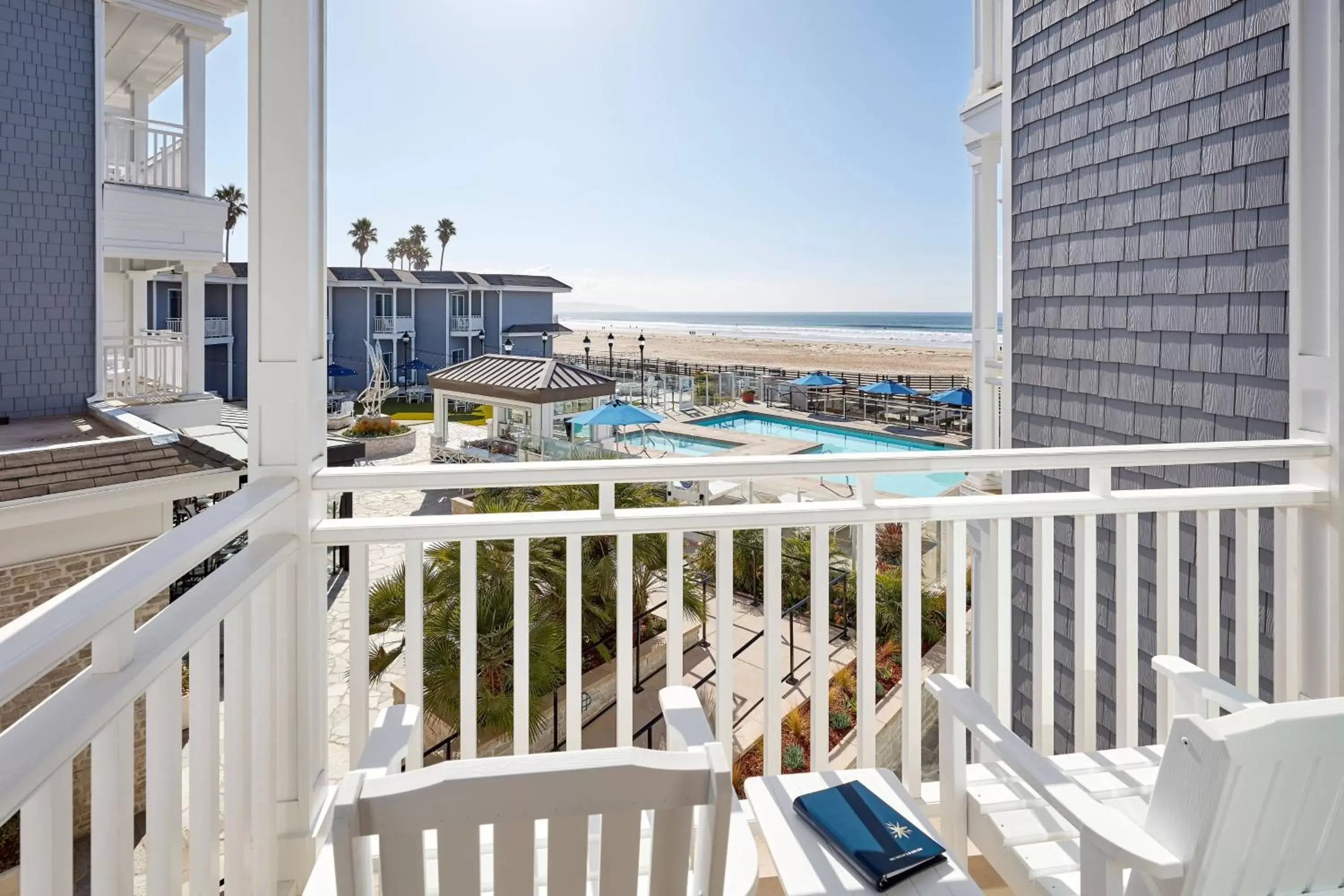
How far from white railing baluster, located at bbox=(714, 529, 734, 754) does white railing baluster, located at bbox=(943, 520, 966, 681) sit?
1.80ft

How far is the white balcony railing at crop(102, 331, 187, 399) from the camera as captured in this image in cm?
447

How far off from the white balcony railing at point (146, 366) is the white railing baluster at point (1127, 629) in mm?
4950

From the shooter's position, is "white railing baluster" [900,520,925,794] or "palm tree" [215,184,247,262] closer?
"white railing baluster" [900,520,925,794]

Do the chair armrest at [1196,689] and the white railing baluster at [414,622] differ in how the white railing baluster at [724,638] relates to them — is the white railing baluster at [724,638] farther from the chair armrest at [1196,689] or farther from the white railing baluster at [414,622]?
the chair armrest at [1196,689]

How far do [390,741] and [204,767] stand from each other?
0.83ft

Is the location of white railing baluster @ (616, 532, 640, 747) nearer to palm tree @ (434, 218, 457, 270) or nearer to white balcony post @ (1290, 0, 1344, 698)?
white balcony post @ (1290, 0, 1344, 698)

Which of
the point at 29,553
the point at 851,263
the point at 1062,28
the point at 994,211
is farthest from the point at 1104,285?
the point at 851,263

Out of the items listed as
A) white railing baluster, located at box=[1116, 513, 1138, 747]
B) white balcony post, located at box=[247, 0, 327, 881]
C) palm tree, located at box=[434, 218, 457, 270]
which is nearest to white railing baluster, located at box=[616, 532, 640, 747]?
white balcony post, located at box=[247, 0, 327, 881]

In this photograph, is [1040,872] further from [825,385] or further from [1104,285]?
[825,385]

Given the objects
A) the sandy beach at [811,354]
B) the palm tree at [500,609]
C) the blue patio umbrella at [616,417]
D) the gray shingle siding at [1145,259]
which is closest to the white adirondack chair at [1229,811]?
the gray shingle siding at [1145,259]

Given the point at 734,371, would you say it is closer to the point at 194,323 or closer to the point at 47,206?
the point at 194,323

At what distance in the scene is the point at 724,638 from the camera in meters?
1.80

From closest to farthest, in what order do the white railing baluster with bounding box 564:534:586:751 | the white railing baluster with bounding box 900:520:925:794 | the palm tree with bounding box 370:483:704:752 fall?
the white railing baluster with bounding box 564:534:586:751 → the white railing baluster with bounding box 900:520:925:794 → the palm tree with bounding box 370:483:704:752

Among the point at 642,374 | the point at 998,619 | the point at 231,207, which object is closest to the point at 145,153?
the point at 231,207
